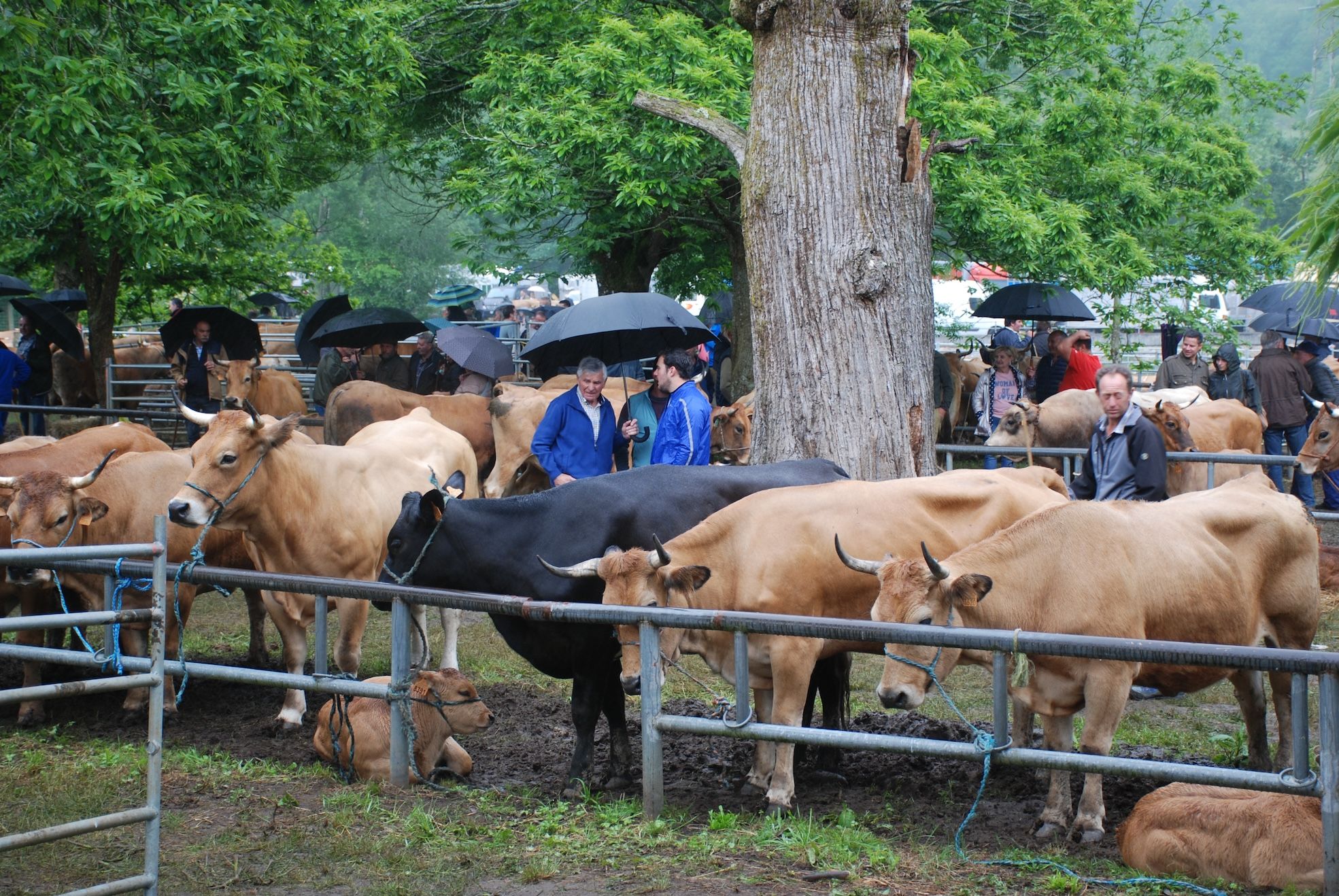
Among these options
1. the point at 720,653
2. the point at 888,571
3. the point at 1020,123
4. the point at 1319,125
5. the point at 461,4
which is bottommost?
the point at 720,653

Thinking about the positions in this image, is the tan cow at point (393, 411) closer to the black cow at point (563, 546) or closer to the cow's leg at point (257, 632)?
the cow's leg at point (257, 632)

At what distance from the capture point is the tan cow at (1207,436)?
36.6 feet

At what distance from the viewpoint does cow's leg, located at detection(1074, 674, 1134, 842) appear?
5566 mm

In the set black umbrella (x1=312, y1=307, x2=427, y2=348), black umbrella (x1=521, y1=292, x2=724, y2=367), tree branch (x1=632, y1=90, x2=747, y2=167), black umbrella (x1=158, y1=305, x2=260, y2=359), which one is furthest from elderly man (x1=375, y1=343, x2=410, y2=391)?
tree branch (x1=632, y1=90, x2=747, y2=167)

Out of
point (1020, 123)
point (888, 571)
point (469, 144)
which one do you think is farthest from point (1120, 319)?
point (888, 571)

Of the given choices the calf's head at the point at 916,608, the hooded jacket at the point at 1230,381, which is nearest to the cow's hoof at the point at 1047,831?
the calf's head at the point at 916,608

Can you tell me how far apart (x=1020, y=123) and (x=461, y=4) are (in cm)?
791

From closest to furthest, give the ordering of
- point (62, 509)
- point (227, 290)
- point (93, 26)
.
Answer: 1. point (62, 509)
2. point (93, 26)
3. point (227, 290)

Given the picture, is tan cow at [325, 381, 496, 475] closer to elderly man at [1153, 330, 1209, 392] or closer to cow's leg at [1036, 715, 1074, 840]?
cow's leg at [1036, 715, 1074, 840]

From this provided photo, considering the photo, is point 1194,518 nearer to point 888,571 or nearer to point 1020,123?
point 888,571

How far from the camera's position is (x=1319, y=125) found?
4.06 m

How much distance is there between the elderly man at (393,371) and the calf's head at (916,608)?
1128 cm

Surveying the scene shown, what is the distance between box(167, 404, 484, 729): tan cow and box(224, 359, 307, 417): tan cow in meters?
6.65

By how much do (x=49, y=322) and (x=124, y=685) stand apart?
14.4m
